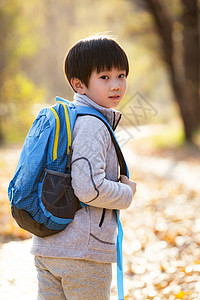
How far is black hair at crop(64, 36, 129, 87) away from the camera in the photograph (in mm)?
1729

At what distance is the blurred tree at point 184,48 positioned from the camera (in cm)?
1196

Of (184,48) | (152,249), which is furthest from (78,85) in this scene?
(184,48)

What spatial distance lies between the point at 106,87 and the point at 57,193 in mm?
544

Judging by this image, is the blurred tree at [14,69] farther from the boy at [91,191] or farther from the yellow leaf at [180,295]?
the boy at [91,191]

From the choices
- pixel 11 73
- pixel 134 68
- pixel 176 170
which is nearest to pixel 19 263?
pixel 176 170

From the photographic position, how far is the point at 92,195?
1607 millimetres

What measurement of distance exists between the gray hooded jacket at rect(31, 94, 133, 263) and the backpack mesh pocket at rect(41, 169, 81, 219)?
0.05 metres

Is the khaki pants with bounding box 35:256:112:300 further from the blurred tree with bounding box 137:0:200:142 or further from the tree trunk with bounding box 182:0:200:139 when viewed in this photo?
the tree trunk with bounding box 182:0:200:139

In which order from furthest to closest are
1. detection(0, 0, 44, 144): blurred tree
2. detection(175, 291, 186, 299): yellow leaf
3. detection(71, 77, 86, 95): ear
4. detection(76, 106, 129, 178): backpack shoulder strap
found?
1. detection(0, 0, 44, 144): blurred tree
2. detection(175, 291, 186, 299): yellow leaf
3. detection(71, 77, 86, 95): ear
4. detection(76, 106, 129, 178): backpack shoulder strap

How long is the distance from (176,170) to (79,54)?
8125 millimetres

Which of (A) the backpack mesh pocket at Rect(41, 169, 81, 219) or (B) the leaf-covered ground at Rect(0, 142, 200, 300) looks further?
(B) the leaf-covered ground at Rect(0, 142, 200, 300)

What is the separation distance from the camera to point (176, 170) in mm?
9562

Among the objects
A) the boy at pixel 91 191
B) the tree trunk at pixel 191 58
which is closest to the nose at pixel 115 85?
the boy at pixel 91 191

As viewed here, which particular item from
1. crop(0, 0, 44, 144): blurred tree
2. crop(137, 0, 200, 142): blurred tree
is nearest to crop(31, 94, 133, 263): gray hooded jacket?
crop(137, 0, 200, 142): blurred tree
